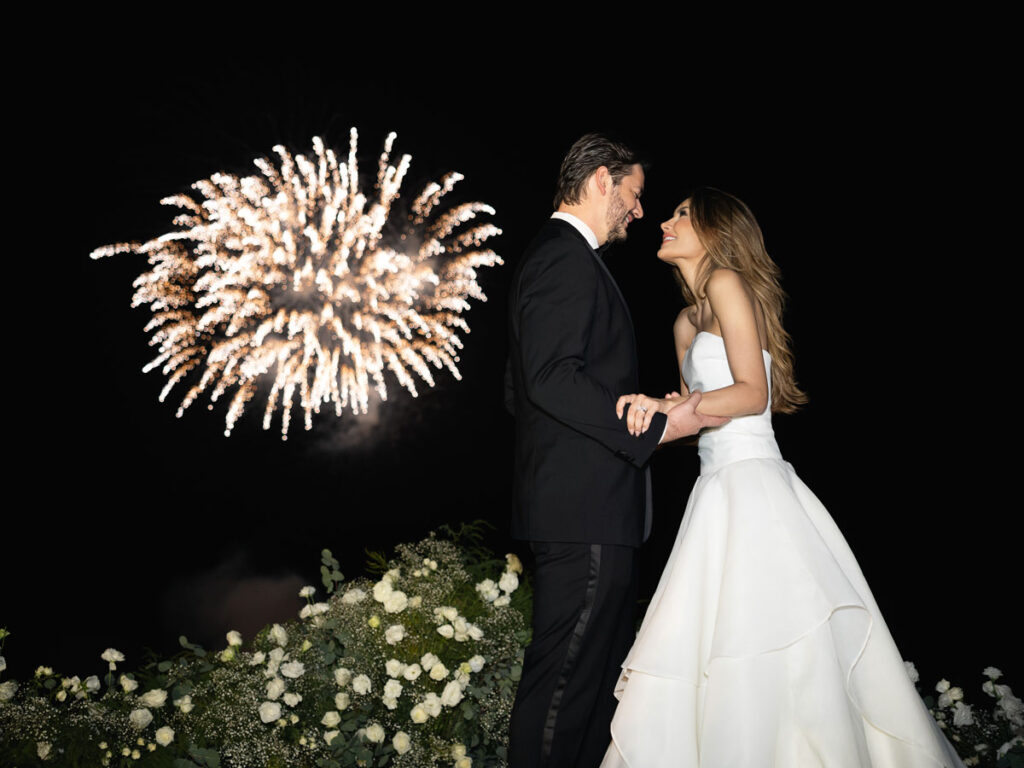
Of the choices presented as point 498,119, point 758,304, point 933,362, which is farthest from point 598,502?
point 498,119

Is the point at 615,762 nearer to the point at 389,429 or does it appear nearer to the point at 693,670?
the point at 693,670

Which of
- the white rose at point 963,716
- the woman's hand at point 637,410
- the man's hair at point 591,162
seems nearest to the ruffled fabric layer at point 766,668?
the woman's hand at point 637,410

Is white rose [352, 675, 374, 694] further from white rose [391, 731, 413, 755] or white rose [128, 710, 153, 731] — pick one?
white rose [128, 710, 153, 731]

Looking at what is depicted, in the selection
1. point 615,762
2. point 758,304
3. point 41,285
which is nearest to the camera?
point 615,762

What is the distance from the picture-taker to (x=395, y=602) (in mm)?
3273

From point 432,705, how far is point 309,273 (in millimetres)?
6709

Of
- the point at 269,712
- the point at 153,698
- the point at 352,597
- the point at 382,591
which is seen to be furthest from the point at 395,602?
the point at 153,698

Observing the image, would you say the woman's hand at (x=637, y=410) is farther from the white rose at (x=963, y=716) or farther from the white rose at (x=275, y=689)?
the white rose at (x=963, y=716)

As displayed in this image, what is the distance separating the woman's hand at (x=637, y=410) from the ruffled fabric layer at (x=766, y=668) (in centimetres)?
46

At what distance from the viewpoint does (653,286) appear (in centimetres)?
763

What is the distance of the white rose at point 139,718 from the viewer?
2.91 metres

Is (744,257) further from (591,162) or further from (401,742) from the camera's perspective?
(401,742)

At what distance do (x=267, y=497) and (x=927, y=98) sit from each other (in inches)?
359

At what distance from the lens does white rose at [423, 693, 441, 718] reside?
2.90 meters
